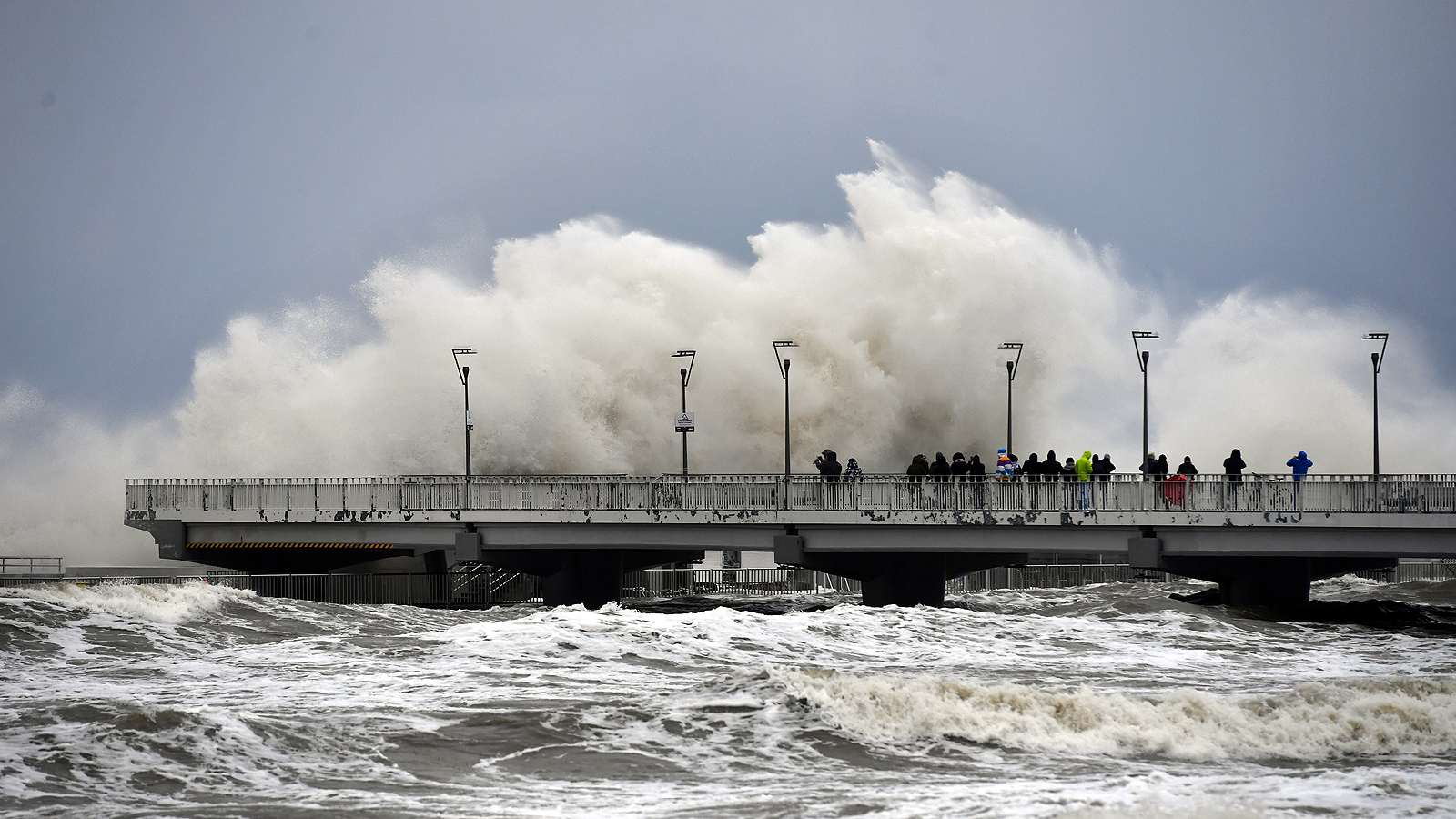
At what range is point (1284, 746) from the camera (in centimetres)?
2338

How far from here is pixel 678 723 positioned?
79.7 feet

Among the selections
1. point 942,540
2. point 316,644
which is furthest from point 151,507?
point 942,540

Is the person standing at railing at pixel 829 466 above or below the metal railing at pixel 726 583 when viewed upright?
above

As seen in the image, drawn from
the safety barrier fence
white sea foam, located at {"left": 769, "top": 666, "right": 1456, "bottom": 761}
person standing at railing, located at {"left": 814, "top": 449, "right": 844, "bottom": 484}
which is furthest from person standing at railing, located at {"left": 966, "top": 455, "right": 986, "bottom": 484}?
white sea foam, located at {"left": 769, "top": 666, "right": 1456, "bottom": 761}

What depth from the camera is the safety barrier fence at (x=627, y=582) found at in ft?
165

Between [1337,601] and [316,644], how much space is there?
39245mm

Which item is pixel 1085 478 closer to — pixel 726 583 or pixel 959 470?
pixel 959 470

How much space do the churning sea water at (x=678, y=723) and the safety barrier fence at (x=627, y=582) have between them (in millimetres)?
9242

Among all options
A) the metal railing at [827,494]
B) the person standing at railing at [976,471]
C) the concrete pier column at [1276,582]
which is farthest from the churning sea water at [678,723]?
the concrete pier column at [1276,582]

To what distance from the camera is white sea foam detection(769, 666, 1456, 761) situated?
76.7ft

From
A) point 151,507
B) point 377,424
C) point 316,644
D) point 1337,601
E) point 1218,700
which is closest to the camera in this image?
point 1218,700

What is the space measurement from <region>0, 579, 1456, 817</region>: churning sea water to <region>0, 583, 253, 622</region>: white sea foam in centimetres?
26

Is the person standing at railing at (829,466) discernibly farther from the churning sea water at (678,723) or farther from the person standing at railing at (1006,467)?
the churning sea water at (678,723)

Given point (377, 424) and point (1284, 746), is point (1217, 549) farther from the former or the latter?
point (377, 424)
